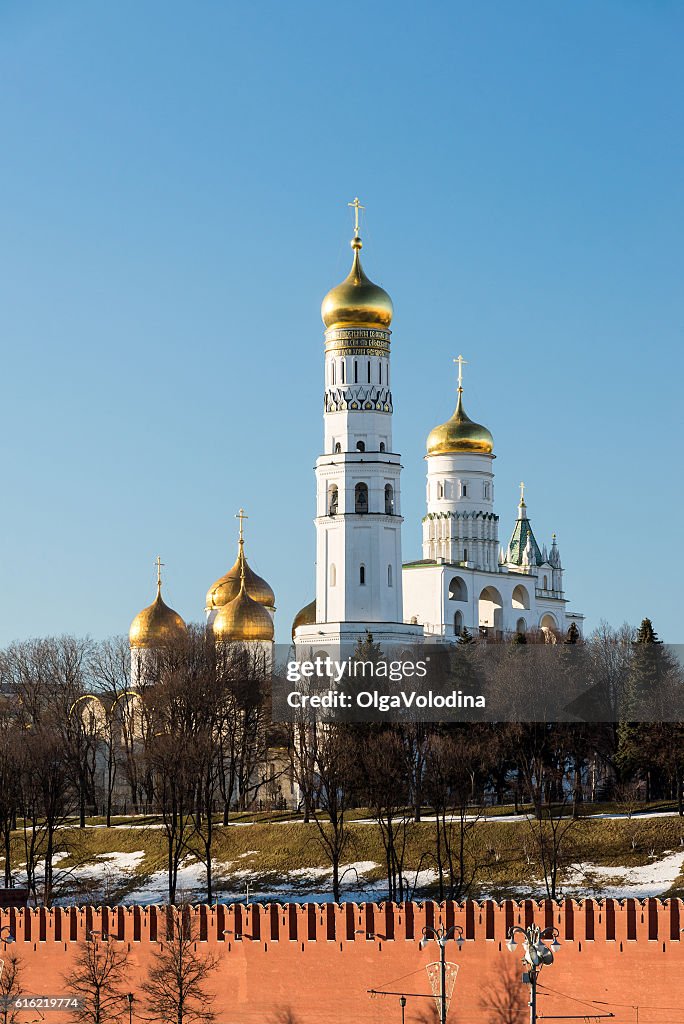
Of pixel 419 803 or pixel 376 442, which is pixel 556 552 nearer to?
pixel 376 442

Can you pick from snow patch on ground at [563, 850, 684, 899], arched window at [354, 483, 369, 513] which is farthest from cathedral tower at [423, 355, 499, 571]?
snow patch on ground at [563, 850, 684, 899]

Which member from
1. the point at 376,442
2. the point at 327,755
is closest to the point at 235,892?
the point at 327,755

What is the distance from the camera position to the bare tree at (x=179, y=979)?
3183 centimetres

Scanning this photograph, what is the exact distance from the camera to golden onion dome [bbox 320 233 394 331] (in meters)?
69.4

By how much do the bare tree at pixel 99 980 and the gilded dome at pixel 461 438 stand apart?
4812cm

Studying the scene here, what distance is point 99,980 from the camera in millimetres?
32219

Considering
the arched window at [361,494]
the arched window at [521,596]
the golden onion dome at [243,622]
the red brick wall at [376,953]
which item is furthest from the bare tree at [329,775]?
the arched window at [521,596]

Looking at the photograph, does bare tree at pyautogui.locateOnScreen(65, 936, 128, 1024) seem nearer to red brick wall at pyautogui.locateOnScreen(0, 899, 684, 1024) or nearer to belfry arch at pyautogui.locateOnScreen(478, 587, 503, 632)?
red brick wall at pyautogui.locateOnScreen(0, 899, 684, 1024)

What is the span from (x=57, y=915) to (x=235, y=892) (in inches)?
584

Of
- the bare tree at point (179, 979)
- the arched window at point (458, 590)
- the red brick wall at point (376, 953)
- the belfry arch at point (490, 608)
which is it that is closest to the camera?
the red brick wall at point (376, 953)

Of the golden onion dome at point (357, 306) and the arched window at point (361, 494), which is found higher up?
the golden onion dome at point (357, 306)

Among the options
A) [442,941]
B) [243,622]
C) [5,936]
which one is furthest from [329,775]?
[442,941]

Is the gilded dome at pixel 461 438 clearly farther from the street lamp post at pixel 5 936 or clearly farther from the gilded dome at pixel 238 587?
the street lamp post at pixel 5 936

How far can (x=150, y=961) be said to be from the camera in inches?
1273
